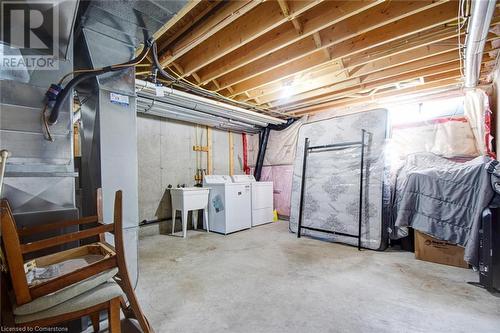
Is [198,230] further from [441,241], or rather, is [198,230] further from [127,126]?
[441,241]

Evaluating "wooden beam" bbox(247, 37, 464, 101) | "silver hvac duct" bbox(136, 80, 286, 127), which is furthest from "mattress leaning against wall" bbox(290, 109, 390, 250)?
"silver hvac duct" bbox(136, 80, 286, 127)

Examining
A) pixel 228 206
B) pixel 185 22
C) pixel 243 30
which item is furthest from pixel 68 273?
pixel 228 206

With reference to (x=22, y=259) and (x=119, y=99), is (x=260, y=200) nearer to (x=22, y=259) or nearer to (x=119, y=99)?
(x=119, y=99)

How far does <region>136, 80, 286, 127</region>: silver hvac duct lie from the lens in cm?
301

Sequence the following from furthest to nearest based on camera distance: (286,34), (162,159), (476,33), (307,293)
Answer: (162,159)
(286,34)
(307,293)
(476,33)

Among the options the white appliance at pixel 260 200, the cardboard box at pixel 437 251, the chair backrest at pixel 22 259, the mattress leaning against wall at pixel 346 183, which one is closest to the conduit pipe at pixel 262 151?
the white appliance at pixel 260 200

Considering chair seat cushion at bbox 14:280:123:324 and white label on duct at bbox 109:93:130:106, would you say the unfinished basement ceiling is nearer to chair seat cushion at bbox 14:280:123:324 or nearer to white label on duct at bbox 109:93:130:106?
white label on duct at bbox 109:93:130:106

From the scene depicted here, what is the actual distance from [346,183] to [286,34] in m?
2.25

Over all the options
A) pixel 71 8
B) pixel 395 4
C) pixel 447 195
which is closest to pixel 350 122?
pixel 447 195

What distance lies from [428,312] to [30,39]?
329 centimetres

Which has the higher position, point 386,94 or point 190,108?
point 386,94

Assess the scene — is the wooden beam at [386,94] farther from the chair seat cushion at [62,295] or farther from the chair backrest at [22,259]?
the chair seat cushion at [62,295]

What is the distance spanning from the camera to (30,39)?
1.45 meters

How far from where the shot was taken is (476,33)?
183 centimetres
